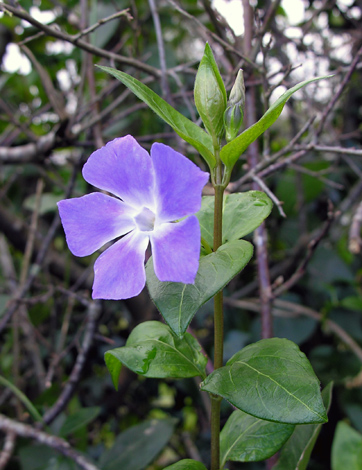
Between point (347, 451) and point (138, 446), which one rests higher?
point (347, 451)

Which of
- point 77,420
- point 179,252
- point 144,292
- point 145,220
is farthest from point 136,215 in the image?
point 144,292

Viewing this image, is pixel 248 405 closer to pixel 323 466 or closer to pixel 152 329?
pixel 152 329

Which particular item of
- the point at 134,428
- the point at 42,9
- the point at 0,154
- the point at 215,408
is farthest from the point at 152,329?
the point at 42,9

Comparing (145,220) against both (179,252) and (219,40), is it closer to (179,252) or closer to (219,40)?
(179,252)

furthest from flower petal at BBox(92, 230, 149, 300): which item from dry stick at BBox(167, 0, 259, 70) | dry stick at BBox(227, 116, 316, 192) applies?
dry stick at BBox(167, 0, 259, 70)

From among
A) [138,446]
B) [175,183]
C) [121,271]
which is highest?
[175,183]

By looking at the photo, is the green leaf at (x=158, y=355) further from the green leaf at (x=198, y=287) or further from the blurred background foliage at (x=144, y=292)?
the blurred background foliage at (x=144, y=292)
